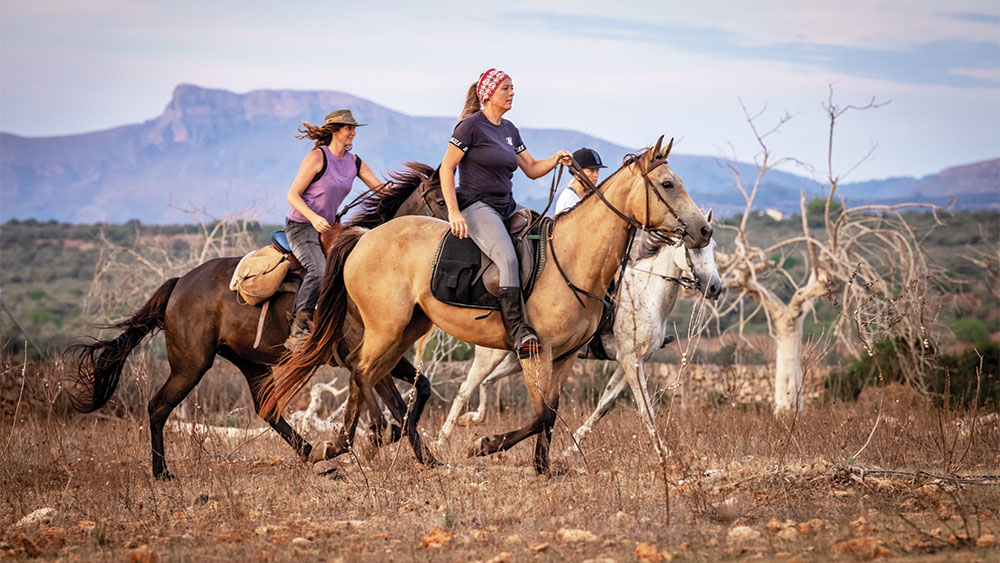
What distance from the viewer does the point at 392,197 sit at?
8.81 m

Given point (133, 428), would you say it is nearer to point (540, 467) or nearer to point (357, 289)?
point (357, 289)

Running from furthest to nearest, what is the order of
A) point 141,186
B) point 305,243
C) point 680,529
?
point 141,186, point 305,243, point 680,529

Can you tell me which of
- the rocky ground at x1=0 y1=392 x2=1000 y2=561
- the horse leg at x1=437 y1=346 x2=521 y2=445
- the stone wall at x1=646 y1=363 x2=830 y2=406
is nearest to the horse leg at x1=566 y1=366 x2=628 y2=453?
the rocky ground at x1=0 y1=392 x2=1000 y2=561

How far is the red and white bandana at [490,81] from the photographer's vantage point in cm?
712

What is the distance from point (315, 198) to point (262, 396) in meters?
1.84

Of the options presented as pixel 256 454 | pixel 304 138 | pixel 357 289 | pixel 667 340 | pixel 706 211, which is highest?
pixel 304 138

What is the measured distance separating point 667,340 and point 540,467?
2948mm

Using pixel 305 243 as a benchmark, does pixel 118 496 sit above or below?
below

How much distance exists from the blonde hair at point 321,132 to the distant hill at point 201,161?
181ft

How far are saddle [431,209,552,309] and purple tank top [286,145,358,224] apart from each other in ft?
4.44

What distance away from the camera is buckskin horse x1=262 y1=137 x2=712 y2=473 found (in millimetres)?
6785

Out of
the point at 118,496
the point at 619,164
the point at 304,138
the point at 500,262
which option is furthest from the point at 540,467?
the point at 304,138

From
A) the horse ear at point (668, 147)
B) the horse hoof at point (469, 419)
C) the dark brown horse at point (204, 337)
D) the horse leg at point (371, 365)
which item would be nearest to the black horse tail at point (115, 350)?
the dark brown horse at point (204, 337)

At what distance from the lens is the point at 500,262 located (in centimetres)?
689
